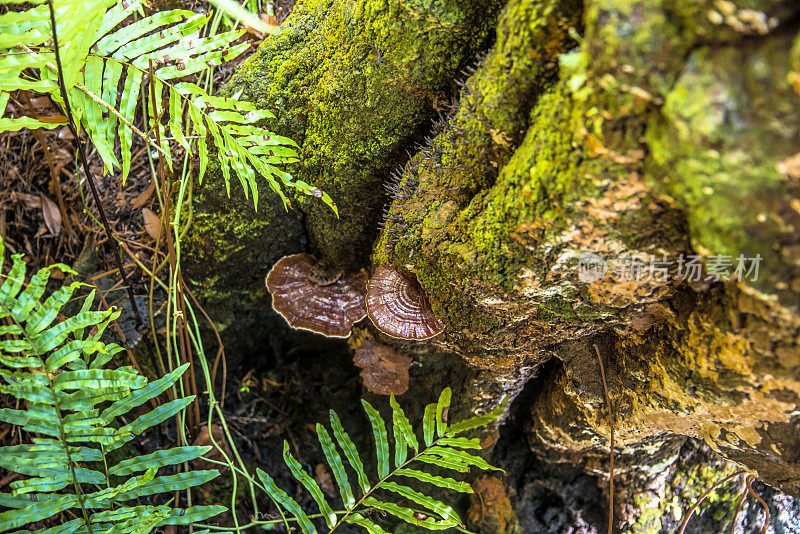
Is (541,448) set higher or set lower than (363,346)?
lower

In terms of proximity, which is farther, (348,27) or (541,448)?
(541,448)

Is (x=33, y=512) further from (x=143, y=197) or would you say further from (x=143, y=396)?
(x=143, y=197)

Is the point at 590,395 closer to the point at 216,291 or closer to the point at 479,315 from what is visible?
the point at 479,315

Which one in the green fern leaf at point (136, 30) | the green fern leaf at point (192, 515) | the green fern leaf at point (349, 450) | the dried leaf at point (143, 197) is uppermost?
the green fern leaf at point (136, 30)

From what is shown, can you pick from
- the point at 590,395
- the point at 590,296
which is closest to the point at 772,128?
the point at 590,296

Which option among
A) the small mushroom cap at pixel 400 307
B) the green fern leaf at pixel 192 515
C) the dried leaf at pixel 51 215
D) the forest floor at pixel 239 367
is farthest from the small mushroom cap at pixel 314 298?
the dried leaf at pixel 51 215

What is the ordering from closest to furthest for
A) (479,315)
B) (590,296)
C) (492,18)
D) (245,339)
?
(590,296)
(492,18)
(479,315)
(245,339)

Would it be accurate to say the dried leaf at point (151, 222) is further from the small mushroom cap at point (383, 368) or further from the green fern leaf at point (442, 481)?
the green fern leaf at point (442, 481)
